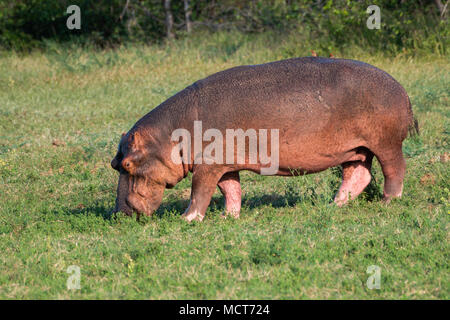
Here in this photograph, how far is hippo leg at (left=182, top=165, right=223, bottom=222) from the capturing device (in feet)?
17.2

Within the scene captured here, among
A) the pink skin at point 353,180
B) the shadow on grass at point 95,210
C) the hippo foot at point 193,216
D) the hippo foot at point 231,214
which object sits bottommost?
the shadow on grass at point 95,210

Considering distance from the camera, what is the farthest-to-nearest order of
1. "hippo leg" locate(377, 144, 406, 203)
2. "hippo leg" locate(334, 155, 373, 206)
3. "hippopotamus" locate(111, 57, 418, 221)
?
"hippo leg" locate(334, 155, 373, 206) → "hippo leg" locate(377, 144, 406, 203) → "hippopotamus" locate(111, 57, 418, 221)

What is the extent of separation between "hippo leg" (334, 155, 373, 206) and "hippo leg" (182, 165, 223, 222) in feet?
4.04

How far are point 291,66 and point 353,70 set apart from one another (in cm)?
51

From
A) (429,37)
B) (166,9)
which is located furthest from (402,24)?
(166,9)

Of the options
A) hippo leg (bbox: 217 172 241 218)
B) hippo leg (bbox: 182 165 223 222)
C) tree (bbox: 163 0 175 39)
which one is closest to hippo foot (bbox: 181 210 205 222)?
hippo leg (bbox: 182 165 223 222)

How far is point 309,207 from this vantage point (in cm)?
562

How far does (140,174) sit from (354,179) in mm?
1907

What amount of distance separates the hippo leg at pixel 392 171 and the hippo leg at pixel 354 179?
209 millimetres

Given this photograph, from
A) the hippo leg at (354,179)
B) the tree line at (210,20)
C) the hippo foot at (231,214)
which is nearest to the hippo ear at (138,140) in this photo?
the hippo foot at (231,214)

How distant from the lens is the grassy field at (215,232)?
4.01 m

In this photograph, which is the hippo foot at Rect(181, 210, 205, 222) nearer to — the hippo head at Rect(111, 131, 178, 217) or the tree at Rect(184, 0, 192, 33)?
the hippo head at Rect(111, 131, 178, 217)

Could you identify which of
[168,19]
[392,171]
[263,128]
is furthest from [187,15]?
[263,128]

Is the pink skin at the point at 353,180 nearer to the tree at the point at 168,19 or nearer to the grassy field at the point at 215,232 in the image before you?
the grassy field at the point at 215,232
